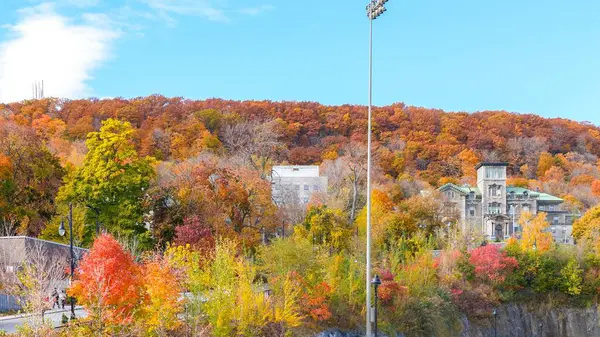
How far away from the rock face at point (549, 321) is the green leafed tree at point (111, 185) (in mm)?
23995

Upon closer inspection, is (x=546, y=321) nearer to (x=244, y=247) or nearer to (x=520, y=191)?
(x=244, y=247)

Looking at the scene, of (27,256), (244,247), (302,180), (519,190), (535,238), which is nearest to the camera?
(27,256)

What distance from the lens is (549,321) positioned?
4684 cm

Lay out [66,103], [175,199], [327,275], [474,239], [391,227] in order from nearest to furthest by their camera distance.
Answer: [327,275] → [175,199] → [391,227] → [474,239] → [66,103]

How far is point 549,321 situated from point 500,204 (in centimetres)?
3510

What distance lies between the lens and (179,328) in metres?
22.3

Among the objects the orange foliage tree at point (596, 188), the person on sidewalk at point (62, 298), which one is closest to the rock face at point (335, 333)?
the person on sidewalk at point (62, 298)

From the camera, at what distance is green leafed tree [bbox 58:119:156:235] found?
38219 millimetres

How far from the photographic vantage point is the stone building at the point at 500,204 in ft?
261

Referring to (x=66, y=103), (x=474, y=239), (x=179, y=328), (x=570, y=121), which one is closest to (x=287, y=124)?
(x=66, y=103)

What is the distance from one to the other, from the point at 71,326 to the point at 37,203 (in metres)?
24.7

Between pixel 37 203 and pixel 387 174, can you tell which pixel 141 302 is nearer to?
A: pixel 37 203

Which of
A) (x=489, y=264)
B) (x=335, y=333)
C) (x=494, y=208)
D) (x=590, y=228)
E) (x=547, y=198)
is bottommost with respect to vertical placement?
(x=335, y=333)

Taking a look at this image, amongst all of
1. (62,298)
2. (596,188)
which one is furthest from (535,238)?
(596,188)
